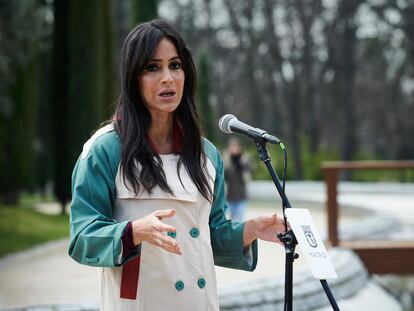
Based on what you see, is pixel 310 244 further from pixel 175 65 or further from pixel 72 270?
pixel 72 270

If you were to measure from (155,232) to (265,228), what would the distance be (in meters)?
0.64

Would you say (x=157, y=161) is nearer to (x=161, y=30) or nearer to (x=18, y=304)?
(x=161, y=30)

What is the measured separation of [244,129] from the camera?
2.80 metres

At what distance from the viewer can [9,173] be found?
2114 centimetres

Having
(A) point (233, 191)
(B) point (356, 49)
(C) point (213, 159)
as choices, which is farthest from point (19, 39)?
(B) point (356, 49)

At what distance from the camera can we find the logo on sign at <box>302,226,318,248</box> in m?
2.51

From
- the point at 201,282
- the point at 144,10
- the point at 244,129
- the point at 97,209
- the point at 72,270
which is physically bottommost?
the point at 72,270

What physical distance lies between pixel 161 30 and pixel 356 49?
39.5m

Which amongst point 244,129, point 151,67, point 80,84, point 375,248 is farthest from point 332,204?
point 80,84

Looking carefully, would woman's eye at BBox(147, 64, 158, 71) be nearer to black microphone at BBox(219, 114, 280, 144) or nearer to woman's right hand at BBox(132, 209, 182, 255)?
black microphone at BBox(219, 114, 280, 144)

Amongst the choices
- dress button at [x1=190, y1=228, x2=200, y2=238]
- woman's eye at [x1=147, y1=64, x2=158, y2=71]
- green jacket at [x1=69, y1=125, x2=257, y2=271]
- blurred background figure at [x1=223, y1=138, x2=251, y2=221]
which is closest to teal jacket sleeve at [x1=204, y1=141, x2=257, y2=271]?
green jacket at [x1=69, y1=125, x2=257, y2=271]

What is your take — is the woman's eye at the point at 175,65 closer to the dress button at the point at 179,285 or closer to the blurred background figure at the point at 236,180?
the dress button at the point at 179,285

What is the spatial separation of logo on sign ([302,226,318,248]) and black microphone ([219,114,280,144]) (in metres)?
0.30

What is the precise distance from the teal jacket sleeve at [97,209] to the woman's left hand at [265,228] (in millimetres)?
503
